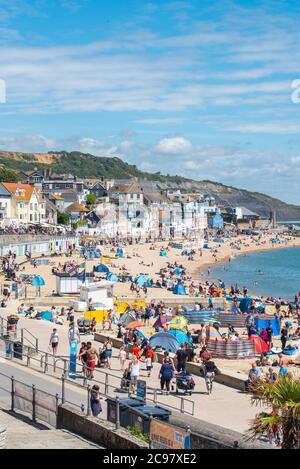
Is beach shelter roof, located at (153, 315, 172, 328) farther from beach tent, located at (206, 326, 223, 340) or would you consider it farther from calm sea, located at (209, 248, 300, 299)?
calm sea, located at (209, 248, 300, 299)

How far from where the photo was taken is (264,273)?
268 ft

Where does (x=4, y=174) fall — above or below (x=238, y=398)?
above

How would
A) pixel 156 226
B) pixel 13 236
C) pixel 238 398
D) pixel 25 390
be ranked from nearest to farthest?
pixel 25 390
pixel 238 398
pixel 13 236
pixel 156 226

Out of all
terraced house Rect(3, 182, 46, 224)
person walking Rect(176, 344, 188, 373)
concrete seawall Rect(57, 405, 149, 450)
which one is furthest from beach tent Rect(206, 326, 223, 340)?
terraced house Rect(3, 182, 46, 224)

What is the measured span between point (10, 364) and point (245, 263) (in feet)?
257

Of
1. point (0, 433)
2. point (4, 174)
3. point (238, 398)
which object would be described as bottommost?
point (238, 398)

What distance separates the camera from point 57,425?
12727 mm

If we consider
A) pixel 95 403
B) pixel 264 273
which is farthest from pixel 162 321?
pixel 264 273

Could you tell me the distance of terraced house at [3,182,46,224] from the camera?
91.9 metres

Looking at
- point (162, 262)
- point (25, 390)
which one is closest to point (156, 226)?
point (162, 262)

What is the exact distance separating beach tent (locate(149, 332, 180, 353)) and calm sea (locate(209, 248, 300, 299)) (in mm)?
35472

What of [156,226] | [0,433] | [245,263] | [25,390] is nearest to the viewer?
[0,433]

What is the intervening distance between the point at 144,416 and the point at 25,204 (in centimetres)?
8432
